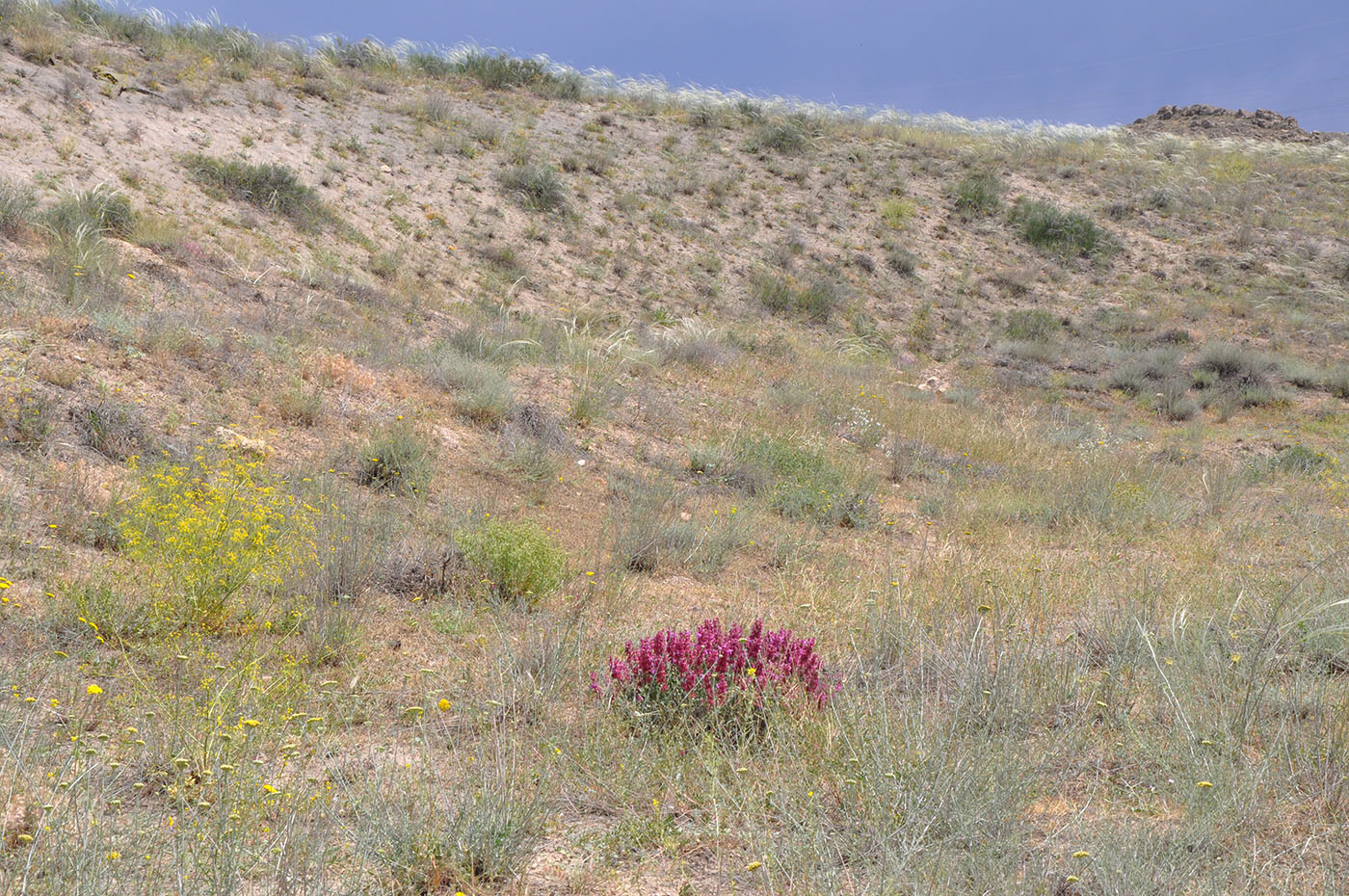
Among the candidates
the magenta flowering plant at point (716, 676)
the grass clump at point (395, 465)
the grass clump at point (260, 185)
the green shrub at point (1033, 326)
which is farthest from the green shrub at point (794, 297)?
the magenta flowering plant at point (716, 676)

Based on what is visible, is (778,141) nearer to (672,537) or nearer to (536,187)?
(536,187)

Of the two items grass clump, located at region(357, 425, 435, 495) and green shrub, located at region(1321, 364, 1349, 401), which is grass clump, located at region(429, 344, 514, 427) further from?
green shrub, located at region(1321, 364, 1349, 401)

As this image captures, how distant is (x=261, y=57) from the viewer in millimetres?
17781

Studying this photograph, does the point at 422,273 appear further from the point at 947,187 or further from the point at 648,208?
the point at 947,187

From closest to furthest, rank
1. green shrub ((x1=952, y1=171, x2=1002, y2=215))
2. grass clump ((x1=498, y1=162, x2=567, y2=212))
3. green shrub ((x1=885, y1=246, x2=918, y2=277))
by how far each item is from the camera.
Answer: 1. grass clump ((x1=498, y1=162, x2=567, y2=212))
2. green shrub ((x1=885, y1=246, x2=918, y2=277))
3. green shrub ((x1=952, y1=171, x2=1002, y2=215))

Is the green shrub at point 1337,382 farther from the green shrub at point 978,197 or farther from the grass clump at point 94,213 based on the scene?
the grass clump at point 94,213

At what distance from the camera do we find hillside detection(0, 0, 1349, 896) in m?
2.23

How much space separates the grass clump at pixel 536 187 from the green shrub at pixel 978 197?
11622 millimetres

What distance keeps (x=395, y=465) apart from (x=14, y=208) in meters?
5.92

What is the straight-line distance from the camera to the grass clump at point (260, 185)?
12.8 m

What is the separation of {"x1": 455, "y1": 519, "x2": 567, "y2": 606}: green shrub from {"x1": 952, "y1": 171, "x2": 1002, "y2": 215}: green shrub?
2092cm

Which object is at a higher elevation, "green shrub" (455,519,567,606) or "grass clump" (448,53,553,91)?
"grass clump" (448,53,553,91)

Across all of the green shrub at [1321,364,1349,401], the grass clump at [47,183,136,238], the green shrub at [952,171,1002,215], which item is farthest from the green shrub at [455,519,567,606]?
the green shrub at [952,171,1002,215]

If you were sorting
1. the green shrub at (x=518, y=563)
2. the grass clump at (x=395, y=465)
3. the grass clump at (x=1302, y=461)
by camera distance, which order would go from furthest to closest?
1. the grass clump at (x=1302, y=461)
2. the grass clump at (x=395, y=465)
3. the green shrub at (x=518, y=563)
